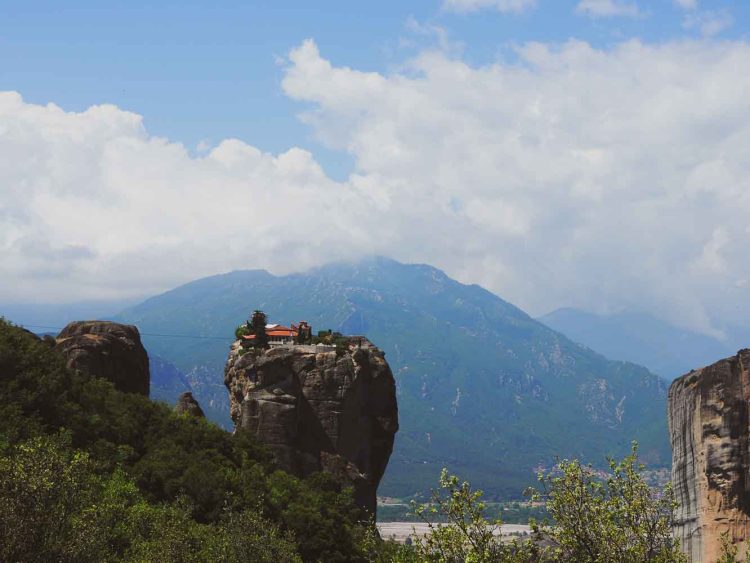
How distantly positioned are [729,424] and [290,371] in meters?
49.0

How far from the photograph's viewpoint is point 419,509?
34.8m

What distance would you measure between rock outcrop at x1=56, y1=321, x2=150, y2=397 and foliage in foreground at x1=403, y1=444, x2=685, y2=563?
63.6 m

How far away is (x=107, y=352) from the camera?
93.0m

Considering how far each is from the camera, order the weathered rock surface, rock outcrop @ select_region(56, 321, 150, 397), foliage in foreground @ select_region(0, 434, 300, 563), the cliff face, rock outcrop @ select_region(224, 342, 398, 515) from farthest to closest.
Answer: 1. the weathered rock surface
2. rock outcrop @ select_region(56, 321, 150, 397)
3. rock outcrop @ select_region(224, 342, 398, 515)
4. the cliff face
5. foliage in foreground @ select_region(0, 434, 300, 563)

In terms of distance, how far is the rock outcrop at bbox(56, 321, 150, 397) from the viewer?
8981 centimetres

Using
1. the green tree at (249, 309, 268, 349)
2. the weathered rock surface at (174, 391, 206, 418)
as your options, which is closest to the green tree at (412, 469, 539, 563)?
the green tree at (249, 309, 268, 349)

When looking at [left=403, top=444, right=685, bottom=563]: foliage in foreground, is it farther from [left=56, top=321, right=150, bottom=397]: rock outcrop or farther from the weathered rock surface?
the weathered rock surface

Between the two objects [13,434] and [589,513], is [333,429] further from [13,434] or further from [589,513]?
[589,513]

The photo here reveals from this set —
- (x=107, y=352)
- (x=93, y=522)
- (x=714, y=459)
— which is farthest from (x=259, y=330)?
(x=93, y=522)

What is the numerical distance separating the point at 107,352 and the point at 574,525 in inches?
2751

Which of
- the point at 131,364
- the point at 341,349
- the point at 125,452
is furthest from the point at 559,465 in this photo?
the point at 131,364

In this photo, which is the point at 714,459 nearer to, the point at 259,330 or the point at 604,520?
the point at 604,520

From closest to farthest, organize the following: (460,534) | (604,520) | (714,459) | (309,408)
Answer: (460,534)
(604,520)
(714,459)
(309,408)

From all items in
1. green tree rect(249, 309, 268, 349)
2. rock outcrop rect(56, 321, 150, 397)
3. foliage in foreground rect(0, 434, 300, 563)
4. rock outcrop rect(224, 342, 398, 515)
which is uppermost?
green tree rect(249, 309, 268, 349)
